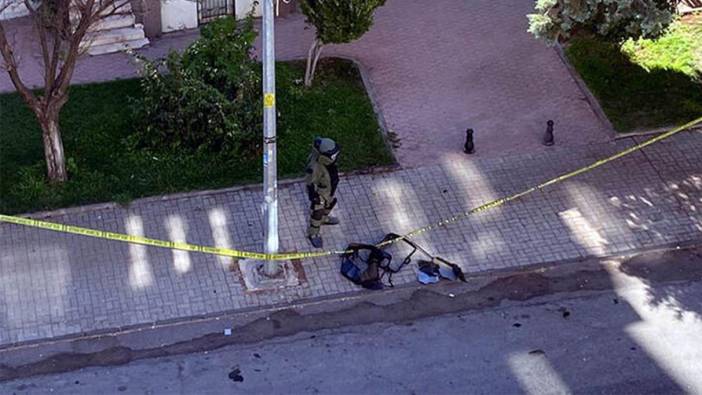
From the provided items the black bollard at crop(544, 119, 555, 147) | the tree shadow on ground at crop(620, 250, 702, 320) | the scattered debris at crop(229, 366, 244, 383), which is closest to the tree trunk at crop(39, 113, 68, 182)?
the scattered debris at crop(229, 366, 244, 383)

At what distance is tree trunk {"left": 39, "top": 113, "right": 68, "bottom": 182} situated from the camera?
1386cm

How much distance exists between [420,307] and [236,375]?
95.0 inches

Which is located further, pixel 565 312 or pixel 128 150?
pixel 128 150

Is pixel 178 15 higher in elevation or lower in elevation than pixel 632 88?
higher

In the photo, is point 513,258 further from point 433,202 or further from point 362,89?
point 362,89

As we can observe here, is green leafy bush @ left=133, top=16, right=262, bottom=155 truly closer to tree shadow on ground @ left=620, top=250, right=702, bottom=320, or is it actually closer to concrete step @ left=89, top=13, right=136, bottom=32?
concrete step @ left=89, top=13, right=136, bottom=32

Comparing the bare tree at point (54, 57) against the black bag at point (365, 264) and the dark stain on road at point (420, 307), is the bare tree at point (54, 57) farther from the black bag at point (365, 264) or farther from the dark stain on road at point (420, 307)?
the black bag at point (365, 264)

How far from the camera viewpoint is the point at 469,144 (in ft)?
50.9

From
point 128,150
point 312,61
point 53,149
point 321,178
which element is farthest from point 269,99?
point 312,61

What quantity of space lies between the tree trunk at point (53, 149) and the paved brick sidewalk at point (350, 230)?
693 mm

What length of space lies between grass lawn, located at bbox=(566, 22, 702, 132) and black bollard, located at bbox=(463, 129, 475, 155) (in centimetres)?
224

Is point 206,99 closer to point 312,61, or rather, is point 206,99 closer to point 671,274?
point 312,61

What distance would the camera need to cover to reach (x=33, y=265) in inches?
523

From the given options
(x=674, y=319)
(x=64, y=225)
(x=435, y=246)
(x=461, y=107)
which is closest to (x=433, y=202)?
(x=435, y=246)
